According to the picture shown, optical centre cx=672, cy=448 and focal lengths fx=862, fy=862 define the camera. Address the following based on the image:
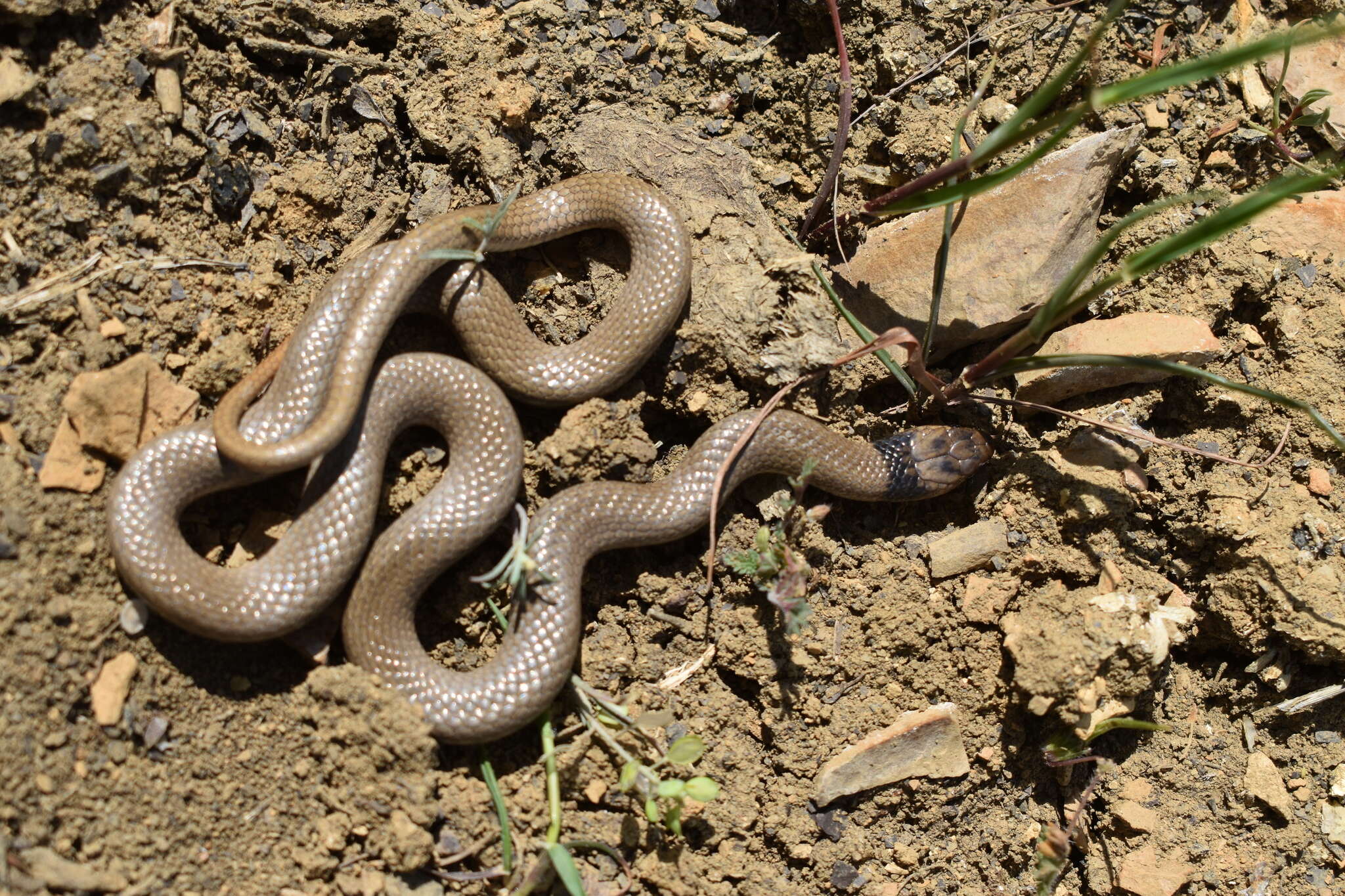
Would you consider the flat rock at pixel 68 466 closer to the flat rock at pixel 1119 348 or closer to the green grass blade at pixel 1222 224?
the green grass blade at pixel 1222 224

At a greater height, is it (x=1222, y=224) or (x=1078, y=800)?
(x=1222, y=224)

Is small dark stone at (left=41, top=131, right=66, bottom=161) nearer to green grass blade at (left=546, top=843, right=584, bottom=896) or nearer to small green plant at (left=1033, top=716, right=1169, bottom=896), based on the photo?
green grass blade at (left=546, top=843, right=584, bottom=896)

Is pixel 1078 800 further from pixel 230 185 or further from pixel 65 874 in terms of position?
pixel 230 185

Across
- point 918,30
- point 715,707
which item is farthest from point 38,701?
point 918,30

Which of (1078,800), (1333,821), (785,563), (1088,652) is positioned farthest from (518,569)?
(1333,821)

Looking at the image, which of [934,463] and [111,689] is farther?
[934,463]

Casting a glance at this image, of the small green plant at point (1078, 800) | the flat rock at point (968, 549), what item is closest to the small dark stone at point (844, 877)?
the small green plant at point (1078, 800)

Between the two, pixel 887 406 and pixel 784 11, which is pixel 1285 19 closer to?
pixel 784 11
